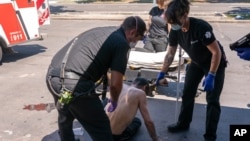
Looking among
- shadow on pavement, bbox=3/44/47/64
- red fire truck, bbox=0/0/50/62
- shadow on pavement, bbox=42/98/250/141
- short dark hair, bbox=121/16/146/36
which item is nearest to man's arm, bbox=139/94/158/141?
shadow on pavement, bbox=42/98/250/141

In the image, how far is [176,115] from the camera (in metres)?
4.88

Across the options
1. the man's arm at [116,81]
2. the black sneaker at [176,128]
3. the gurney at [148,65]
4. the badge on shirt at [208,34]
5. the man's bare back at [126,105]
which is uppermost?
the badge on shirt at [208,34]

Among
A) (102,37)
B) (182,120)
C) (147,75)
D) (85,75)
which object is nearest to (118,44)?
(102,37)

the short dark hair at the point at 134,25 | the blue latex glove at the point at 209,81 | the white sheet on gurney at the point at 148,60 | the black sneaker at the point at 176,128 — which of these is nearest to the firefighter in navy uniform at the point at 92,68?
the short dark hair at the point at 134,25

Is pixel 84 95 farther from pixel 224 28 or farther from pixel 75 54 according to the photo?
pixel 224 28

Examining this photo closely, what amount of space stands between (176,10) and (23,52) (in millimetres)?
7123

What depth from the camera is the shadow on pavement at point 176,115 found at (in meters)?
4.38

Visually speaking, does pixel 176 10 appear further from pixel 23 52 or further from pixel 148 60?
pixel 23 52

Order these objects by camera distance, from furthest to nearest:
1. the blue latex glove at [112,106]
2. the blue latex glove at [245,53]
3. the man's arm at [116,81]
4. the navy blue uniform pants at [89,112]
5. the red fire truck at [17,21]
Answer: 1. the red fire truck at [17,21]
2. the blue latex glove at [245,53]
3. the blue latex glove at [112,106]
4. the navy blue uniform pants at [89,112]
5. the man's arm at [116,81]

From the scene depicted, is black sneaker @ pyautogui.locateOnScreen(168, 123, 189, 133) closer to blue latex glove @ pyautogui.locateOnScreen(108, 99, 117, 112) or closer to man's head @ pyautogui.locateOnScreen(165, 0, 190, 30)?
blue latex glove @ pyautogui.locateOnScreen(108, 99, 117, 112)

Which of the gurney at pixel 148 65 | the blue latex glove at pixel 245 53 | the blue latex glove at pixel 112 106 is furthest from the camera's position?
the gurney at pixel 148 65

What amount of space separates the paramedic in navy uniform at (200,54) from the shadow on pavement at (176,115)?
423mm

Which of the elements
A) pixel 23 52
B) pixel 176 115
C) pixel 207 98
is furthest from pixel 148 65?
pixel 23 52

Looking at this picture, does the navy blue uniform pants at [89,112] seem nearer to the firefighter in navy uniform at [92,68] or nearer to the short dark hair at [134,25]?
the firefighter in navy uniform at [92,68]
